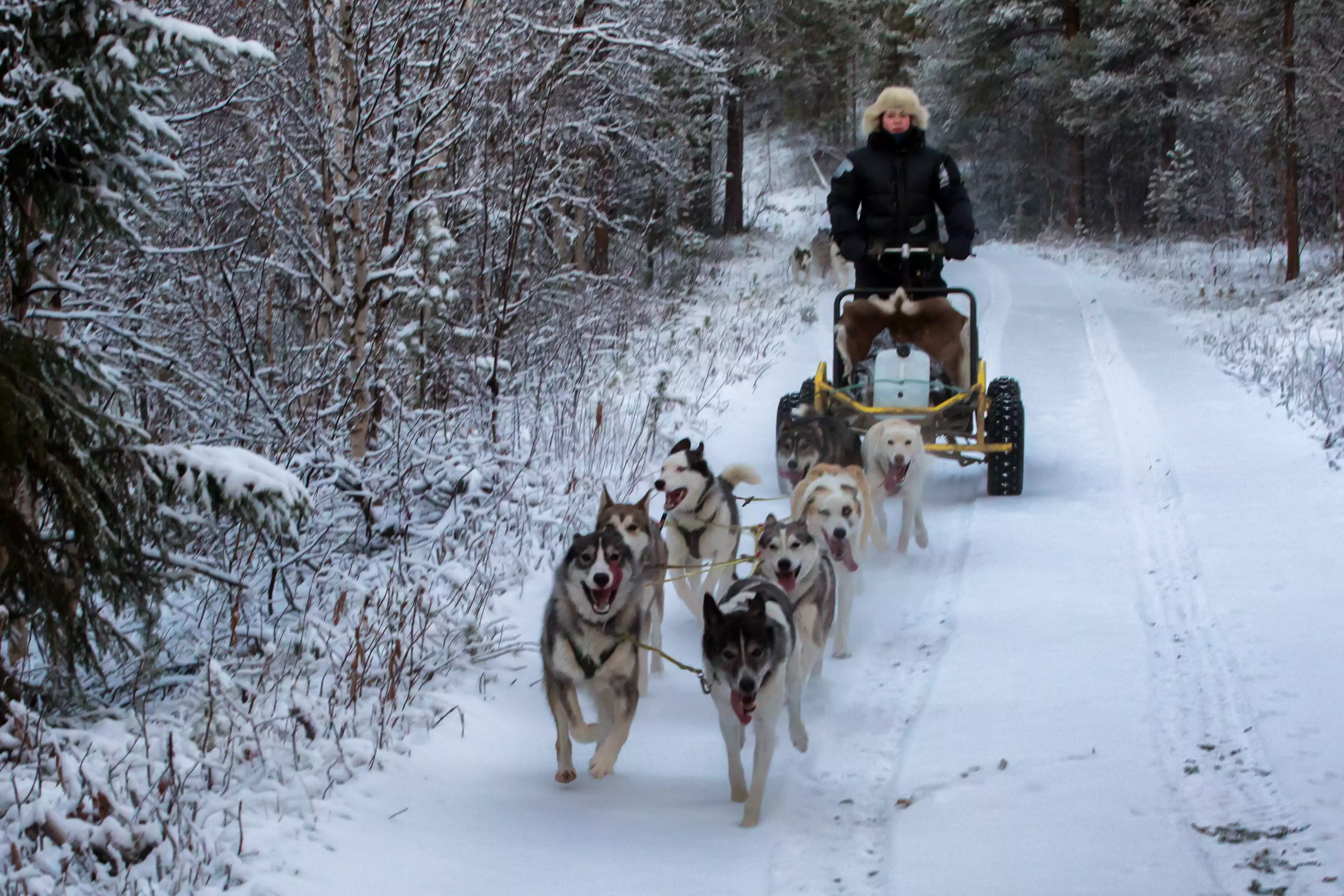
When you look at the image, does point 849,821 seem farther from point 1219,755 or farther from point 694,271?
point 694,271

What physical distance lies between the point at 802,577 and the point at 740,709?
1163mm

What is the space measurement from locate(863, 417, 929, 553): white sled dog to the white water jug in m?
0.57

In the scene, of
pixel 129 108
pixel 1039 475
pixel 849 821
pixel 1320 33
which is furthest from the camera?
pixel 1320 33

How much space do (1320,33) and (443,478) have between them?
52.5ft

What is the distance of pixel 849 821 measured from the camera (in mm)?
4301

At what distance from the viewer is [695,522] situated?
6.50 metres

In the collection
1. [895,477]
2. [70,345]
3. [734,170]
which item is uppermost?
[734,170]

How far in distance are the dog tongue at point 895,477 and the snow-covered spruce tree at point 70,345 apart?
4.50 metres

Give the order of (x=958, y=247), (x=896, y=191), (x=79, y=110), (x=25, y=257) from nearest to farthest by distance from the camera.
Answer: (x=79, y=110) → (x=25, y=257) → (x=958, y=247) → (x=896, y=191)

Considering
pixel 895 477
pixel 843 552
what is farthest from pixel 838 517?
pixel 895 477

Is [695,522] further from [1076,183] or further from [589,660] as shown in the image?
[1076,183]

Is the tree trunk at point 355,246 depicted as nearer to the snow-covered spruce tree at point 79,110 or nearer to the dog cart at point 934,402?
the snow-covered spruce tree at point 79,110

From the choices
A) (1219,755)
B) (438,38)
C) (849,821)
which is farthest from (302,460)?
(1219,755)

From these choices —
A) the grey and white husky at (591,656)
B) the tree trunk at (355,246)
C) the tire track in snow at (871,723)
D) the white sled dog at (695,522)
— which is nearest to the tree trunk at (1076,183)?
the tire track in snow at (871,723)
